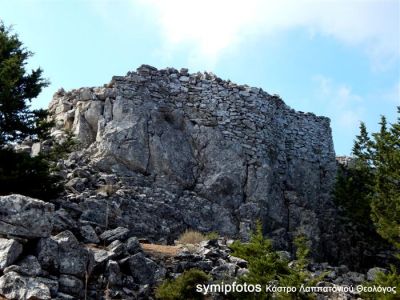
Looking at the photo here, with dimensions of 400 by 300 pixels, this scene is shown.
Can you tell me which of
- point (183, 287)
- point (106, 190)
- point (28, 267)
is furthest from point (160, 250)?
point (28, 267)

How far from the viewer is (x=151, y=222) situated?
16109mm

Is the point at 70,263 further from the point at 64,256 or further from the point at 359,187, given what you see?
the point at 359,187

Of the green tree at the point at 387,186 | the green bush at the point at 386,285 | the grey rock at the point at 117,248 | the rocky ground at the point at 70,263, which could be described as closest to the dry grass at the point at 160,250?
the rocky ground at the point at 70,263

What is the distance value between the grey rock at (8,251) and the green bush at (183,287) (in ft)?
8.89

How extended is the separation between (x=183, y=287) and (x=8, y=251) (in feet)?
10.7

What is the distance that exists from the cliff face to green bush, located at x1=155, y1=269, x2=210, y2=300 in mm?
5822

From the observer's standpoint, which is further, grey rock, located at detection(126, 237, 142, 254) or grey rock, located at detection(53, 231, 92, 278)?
grey rock, located at detection(126, 237, 142, 254)

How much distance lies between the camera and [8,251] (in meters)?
8.82

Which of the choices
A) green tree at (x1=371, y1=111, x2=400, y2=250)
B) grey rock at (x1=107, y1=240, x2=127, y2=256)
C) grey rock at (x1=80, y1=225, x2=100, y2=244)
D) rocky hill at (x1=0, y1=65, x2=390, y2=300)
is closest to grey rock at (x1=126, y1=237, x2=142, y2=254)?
grey rock at (x1=107, y1=240, x2=127, y2=256)

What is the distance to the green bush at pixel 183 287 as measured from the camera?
30.9ft

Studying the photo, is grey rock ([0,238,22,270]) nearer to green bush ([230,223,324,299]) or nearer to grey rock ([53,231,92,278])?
grey rock ([53,231,92,278])

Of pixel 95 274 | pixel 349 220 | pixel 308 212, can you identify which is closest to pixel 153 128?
pixel 308 212

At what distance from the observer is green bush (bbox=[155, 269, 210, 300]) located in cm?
941

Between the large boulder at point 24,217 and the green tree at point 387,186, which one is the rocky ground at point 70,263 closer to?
the large boulder at point 24,217
